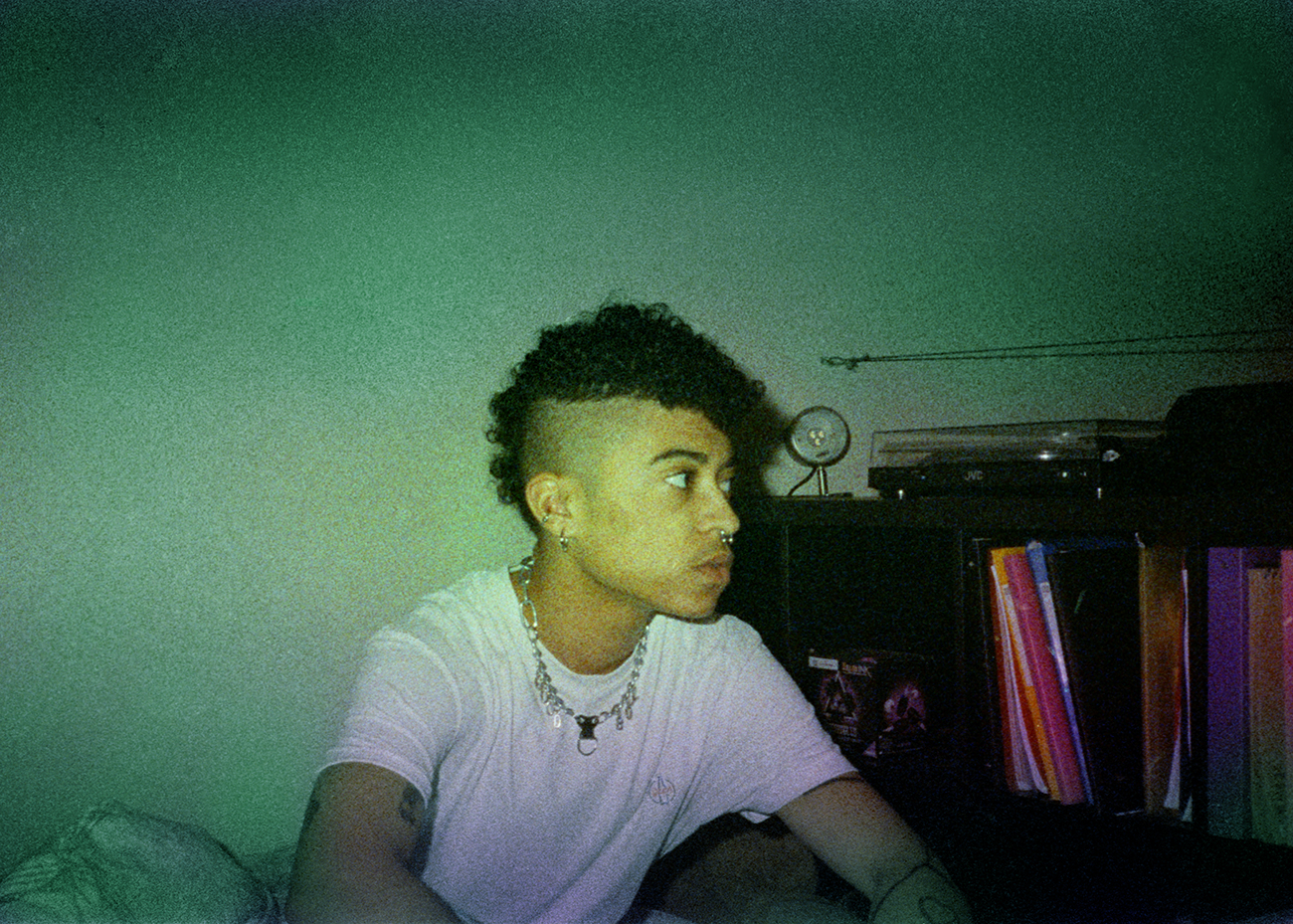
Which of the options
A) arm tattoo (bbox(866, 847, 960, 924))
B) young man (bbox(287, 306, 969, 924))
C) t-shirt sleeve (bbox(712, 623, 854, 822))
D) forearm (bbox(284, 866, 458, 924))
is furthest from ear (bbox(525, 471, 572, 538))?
arm tattoo (bbox(866, 847, 960, 924))

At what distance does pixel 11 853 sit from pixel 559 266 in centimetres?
155

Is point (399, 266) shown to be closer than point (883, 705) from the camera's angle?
No

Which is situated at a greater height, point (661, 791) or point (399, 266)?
point (399, 266)

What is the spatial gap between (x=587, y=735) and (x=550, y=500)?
0.39 meters

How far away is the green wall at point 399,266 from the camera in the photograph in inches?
53.2

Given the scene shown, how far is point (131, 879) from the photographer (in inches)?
41.6

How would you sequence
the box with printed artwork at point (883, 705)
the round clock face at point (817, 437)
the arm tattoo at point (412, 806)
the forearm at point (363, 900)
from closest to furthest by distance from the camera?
the forearm at point (363, 900)
the arm tattoo at point (412, 806)
the box with printed artwork at point (883, 705)
the round clock face at point (817, 437)

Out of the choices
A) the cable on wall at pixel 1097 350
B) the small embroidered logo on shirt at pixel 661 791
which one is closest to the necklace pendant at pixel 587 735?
the small embroidered logo on shirt at pixel 661 791

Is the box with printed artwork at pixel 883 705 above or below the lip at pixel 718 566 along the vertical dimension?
below

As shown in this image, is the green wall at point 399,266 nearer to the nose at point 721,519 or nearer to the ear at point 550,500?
the ear at point 550,500

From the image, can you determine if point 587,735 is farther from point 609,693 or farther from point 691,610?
point 691,610

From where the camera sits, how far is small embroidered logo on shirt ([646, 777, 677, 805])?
121cm

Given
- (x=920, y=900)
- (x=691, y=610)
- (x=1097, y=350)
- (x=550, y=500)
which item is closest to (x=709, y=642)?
(x=691, y=610)

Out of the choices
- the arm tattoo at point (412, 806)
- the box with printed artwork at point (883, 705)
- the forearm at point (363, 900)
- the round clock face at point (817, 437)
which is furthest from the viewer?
the round clock face at point (817, 437)
